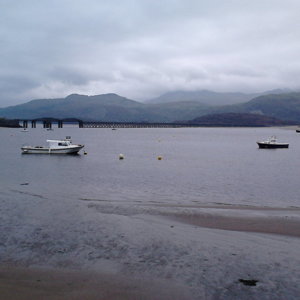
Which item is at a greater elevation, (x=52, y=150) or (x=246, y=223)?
(x=52, y=150)

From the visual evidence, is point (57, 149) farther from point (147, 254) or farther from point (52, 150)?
point (147, 254)

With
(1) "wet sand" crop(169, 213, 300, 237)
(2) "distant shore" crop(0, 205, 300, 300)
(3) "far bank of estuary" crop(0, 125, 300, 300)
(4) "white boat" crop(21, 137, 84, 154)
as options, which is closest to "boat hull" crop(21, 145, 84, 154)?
(4) "white boat" crop(21, 137, 84, 154)

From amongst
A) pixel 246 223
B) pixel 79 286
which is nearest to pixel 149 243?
pixel 79 286

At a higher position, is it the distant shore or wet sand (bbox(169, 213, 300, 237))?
the distant shore

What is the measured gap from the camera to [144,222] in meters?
18.4

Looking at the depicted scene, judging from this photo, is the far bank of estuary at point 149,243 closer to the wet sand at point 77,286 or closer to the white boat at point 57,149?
the wet sand at point 77,286

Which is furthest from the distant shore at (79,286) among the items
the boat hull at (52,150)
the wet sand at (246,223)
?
the boat hull at (52,150)

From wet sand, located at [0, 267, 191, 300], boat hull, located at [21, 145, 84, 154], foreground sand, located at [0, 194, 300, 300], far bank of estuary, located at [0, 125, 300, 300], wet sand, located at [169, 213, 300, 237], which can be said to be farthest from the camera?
boat hull, located at [21, 145, 84, 154]

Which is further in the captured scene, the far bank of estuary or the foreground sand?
the far bank of estuary

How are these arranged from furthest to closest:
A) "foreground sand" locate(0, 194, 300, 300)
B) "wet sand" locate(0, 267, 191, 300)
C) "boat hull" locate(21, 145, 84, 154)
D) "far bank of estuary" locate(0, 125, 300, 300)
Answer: "boat hull" locate(21, 145, 84, 154)
"far bank of estuary" locate(0, 125, 300, 300)
"foreground sand" locate(0, 194, 300, 300)
"wet sand" locate(0, 267, 191, 300)

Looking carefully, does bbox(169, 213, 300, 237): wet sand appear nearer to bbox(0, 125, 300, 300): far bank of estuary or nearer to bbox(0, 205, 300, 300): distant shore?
bbox(0, 125, 300, 300): far bank of estuary

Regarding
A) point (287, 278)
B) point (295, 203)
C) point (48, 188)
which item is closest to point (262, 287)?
point (287, 278)

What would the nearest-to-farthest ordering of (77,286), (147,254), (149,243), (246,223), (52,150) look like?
1. (77,286)
2. (147,254)
3. (149,243)
4. (246,223)
5. (52,150)

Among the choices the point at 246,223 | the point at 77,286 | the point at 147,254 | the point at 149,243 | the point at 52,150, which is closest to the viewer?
the point at 77,286
